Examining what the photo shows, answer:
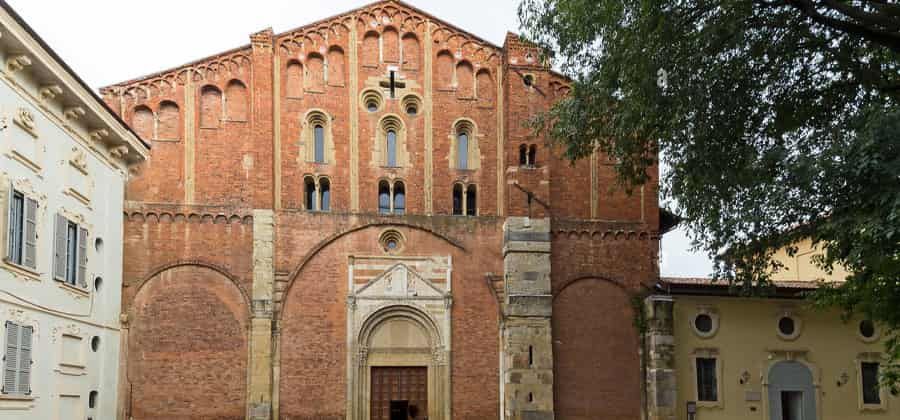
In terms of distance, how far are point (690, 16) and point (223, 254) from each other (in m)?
13.5

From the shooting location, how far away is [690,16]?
15820 mm

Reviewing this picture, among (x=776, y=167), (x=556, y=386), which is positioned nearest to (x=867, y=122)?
(x=776, y=167)

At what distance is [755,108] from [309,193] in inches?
495

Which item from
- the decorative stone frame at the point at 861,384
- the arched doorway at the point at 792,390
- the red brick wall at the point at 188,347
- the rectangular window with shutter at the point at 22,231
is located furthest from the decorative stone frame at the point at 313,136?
the decorative stone frame at the point at 861,384

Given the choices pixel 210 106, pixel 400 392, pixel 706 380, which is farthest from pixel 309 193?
pixel 706 380

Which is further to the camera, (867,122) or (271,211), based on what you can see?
(271,211)

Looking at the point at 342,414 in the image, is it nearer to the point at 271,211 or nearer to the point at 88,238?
the point at 271,211

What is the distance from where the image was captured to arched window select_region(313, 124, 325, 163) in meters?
25.0

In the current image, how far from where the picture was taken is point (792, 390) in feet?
85.0

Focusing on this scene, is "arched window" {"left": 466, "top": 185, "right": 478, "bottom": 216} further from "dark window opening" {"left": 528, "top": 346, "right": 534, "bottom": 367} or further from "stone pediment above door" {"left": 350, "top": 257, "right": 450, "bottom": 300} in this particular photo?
"dark window opening" {"left": 528, "top": 346, "right": 534, "bottom": 367}

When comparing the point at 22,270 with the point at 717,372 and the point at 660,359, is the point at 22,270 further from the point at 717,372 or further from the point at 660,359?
the point at 717,372

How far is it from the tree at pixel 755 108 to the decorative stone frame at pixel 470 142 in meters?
8.06

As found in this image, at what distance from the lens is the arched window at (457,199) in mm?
25453

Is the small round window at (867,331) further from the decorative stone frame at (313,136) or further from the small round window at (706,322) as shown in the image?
the decorative stone frame at (313,136)
